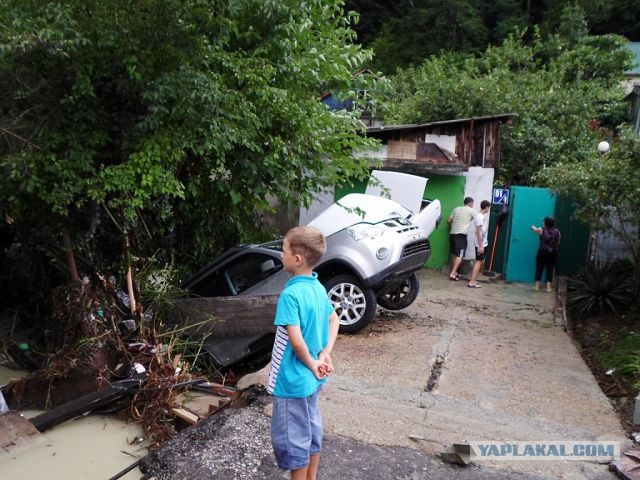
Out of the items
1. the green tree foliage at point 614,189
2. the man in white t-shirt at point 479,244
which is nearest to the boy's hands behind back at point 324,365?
the green tree foliage at point 614,189

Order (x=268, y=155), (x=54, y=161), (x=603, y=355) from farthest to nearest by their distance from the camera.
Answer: (x=603, y=355)
(x=268, y=155)
(x=54, y=161)

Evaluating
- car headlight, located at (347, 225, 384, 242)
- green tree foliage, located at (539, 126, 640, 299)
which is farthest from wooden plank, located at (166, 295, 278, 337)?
green tree foliage, located at (539, 126, 640, 299)

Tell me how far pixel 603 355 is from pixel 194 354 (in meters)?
5.12

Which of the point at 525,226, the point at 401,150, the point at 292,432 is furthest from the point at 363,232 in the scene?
the point at 525,226

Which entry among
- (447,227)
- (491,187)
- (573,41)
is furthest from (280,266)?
(573,41)

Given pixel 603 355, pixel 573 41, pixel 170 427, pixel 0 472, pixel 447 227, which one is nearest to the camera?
pixel 0 472

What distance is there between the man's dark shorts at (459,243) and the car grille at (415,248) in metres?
4.22

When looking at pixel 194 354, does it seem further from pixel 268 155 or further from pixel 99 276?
pixel 268 155

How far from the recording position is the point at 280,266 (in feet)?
20.1

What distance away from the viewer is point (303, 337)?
298 cm

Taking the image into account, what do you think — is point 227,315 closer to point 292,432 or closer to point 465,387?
→ point 465,387

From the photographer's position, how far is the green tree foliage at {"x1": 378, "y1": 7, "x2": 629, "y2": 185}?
47.0ft

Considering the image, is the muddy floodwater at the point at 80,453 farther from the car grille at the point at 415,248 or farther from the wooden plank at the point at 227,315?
the car grille at the point at 415,248

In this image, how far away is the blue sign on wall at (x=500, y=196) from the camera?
12.9 m
